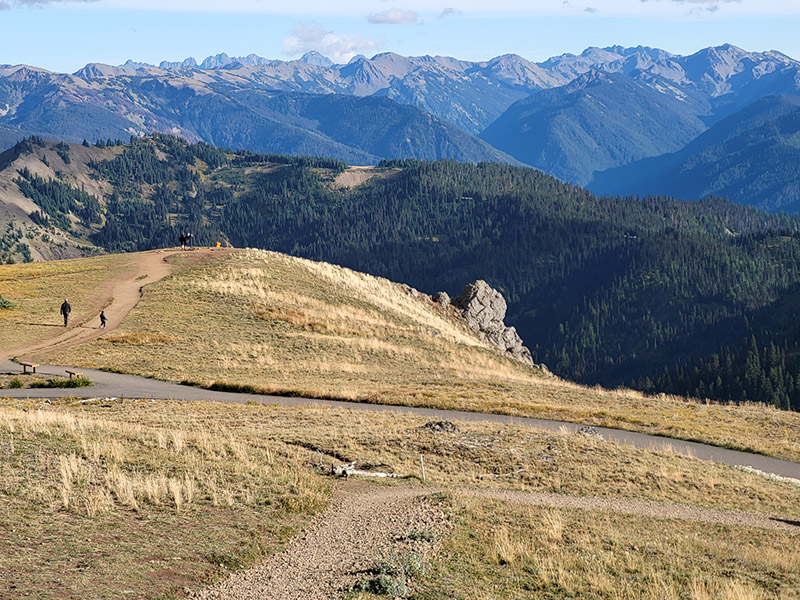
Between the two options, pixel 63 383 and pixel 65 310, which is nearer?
pixel 63 383

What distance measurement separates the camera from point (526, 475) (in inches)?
1074

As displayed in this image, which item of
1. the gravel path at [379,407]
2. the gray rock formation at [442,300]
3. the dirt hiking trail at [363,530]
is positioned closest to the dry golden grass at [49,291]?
the gravel path at [379,407]

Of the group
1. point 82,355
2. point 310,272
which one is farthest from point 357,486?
point 310,272

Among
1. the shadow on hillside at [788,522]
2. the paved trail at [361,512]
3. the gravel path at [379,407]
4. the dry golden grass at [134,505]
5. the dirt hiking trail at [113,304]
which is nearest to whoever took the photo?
the dry golden grass at [134,505]

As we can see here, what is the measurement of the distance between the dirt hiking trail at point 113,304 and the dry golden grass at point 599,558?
40.5 metres

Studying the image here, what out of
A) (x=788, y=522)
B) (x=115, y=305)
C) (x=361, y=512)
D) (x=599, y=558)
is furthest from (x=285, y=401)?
(x=115, y=305)

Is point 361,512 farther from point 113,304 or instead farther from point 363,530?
point 113,304

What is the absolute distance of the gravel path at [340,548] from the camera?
49.2ft

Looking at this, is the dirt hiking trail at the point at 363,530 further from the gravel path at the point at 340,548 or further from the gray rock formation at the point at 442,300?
the gray rock formation at the point at 442,300

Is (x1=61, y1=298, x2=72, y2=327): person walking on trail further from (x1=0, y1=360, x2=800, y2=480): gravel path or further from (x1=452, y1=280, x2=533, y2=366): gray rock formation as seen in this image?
(x1=452, y1=280, x2=533, y2=366): gray rock formation

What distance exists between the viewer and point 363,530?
19.0m

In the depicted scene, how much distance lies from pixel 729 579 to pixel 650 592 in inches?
100

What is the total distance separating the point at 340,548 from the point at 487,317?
93.8 m

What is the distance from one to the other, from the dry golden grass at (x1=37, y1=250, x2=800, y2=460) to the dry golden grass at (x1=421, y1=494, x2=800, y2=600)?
1951 centimetres
